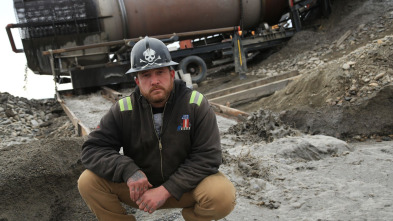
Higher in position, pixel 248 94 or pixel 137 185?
pixel 137 185

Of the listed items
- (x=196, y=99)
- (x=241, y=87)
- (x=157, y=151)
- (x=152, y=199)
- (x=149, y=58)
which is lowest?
(x=241, y=87)

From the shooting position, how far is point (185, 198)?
7.31 ft

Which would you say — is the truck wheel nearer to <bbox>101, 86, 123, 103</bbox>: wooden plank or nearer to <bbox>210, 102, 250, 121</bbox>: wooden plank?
<bbox>101, 86, 123, 103</bbox>: wooden plank

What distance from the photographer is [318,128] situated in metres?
5.30

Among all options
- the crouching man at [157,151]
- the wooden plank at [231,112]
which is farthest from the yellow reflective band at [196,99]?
the wooden plank at [231,112]

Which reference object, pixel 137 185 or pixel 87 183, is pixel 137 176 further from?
pixel 87 183

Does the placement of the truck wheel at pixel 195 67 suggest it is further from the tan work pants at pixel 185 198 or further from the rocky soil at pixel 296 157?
the tan work pants at pixel 185 198

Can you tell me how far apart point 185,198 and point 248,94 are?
5.80m

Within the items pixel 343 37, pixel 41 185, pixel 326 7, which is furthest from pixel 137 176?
pixel 326 7

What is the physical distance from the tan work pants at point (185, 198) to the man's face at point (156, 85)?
0.58 m

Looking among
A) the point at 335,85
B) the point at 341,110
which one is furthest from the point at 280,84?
the point at 341,110

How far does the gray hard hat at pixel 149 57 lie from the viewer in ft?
7.30

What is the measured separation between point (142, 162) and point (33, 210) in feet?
4.05

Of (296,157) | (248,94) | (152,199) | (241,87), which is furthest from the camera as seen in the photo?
(241,87)
